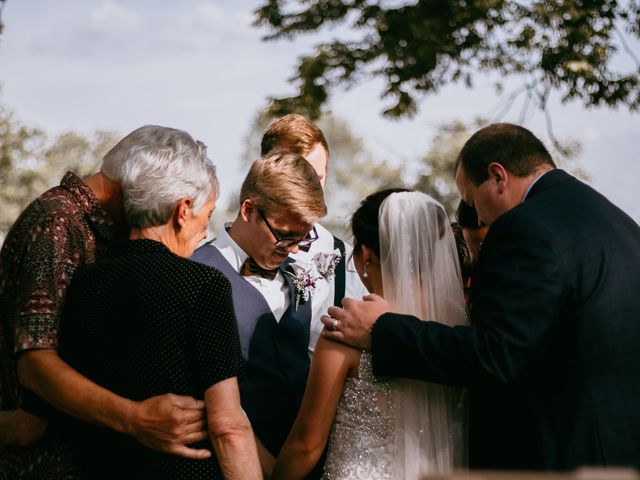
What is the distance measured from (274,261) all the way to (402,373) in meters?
1.06

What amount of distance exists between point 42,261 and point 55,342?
28 centimetres

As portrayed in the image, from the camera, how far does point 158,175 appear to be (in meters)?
2.99

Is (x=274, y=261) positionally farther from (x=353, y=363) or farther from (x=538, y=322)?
(x=538, y=322)

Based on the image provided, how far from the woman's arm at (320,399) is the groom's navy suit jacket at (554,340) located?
0.29 m

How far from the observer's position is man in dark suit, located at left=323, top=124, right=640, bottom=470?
3.07m

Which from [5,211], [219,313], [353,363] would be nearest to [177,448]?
[219,313]

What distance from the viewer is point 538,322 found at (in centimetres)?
308

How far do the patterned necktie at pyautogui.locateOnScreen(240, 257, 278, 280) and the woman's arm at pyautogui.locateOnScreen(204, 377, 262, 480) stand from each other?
1.38 meters

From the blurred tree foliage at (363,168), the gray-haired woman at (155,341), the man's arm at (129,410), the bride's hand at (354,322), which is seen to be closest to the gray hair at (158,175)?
the gray-haired woman at (155,341)

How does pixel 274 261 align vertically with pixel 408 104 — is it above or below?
below

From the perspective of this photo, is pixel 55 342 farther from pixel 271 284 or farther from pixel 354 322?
pixel 271 284

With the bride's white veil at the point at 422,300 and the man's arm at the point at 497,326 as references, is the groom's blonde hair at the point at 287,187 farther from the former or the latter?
the man's arm at the point at 497,326

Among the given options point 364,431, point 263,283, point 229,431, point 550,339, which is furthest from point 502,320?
point 263,283

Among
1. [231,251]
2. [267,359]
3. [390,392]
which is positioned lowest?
[390,392]
